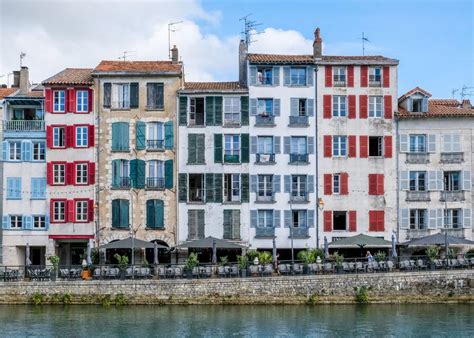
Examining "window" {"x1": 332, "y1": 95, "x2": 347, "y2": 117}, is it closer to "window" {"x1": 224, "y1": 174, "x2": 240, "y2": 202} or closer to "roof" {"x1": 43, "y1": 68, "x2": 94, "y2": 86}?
"window" {"x1": 224, "y1": 174, "x2": 240, "y2": 202}

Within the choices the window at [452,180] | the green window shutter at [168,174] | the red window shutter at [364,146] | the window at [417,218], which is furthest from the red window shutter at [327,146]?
the green window shutter at [168,174]

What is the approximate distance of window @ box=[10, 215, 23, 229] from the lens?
58531 mm

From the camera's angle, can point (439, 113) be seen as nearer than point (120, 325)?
No

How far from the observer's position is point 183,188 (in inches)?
2292

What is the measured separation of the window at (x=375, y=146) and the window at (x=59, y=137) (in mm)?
21691

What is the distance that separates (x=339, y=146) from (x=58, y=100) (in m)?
20.1

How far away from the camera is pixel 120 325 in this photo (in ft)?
137

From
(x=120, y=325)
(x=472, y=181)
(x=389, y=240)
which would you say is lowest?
(x=120, y=325)

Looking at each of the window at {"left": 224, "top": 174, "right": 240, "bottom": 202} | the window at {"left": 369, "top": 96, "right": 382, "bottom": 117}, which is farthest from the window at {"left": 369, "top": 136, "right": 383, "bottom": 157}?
the window at {"left": 224, "top": 174, "right": 240, "bottom": 202}

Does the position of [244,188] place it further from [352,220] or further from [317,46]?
[317,46]

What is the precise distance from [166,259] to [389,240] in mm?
15630

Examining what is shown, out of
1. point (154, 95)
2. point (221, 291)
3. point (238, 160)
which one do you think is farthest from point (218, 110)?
point (221, 291)

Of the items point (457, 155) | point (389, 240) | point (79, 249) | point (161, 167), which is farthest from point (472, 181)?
point (79, 249)

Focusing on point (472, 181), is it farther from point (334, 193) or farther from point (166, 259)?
point (166, 259)
